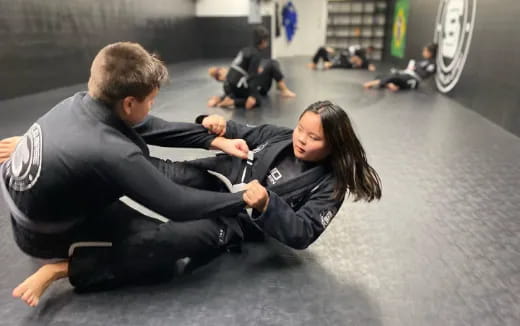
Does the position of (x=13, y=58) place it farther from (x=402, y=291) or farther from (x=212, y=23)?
(x=212, y=23)

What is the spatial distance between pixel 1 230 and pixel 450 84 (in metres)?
4.04

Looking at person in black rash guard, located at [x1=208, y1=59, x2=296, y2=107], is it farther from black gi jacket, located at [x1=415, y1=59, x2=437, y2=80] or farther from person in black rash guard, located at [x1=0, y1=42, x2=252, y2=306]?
person in black rash guard, located at [x1=0, y1=42, x2=252, y2=306]

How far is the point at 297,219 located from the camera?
102 centimetres

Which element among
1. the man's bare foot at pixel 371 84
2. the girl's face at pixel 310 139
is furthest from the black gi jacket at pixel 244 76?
the girl's face at pixel 310 139

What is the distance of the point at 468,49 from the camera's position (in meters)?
3.40

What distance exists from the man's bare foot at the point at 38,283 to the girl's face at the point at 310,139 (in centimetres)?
76

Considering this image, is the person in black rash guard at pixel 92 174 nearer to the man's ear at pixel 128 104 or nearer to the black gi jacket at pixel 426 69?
the man's ear at pixel 128 104

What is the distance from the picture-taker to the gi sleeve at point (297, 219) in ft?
3.25

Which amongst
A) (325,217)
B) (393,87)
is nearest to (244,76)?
(393,87)

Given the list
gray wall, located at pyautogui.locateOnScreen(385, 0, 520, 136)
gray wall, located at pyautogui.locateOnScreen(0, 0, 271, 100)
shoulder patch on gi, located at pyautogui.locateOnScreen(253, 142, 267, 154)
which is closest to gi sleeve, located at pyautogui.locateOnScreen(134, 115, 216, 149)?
shoulder patch on gi, located at pyautogui.locateOnScreen(253, 142, 267, 154)

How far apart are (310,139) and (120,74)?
22.4 inches

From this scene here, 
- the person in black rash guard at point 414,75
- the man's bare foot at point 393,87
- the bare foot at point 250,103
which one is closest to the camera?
the bare foot at point 250,103

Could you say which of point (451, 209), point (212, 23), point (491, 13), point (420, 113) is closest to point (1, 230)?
point (451, 209)

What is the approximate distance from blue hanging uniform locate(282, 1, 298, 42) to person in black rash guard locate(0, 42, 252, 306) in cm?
876
